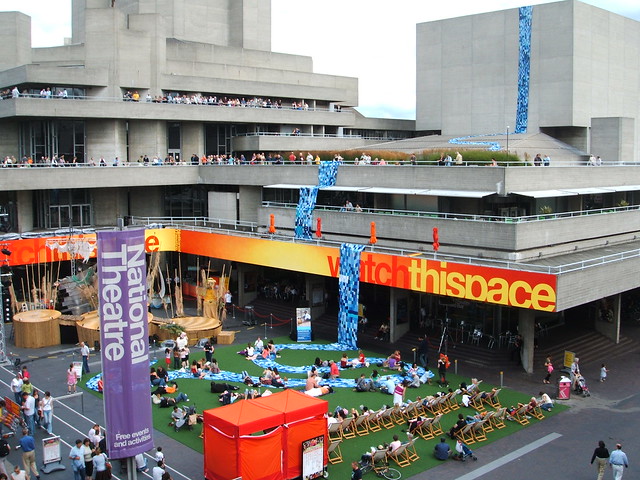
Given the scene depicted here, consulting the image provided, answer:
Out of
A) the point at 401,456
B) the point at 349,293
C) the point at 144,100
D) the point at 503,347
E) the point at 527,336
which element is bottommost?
the point at 401,456

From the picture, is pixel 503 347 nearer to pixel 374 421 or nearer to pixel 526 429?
pixel 526 429

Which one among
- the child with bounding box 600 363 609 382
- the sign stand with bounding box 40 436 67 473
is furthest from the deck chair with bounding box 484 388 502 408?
the sign stand with bounding box 40 436 67 473

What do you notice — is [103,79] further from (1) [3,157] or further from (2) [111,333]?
(2) [111,333]

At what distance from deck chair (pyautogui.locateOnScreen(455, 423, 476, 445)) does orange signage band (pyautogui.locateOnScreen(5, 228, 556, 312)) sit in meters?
7.55

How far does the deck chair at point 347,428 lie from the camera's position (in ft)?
84.4

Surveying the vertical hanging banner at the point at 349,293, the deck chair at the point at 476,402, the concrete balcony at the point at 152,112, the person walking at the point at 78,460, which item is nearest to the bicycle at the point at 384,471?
the deck chair at the point at 476,402

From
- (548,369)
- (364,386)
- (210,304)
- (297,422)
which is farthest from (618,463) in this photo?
(210,304)

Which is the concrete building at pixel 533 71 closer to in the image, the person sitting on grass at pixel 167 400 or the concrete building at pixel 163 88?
the concrete building at pixel 163 88

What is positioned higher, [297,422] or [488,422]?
[297,422]

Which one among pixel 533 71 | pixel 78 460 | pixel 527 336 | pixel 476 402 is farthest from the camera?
pixel 533 71

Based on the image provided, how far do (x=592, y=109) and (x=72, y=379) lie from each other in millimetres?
46264

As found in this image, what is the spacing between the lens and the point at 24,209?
50531mm

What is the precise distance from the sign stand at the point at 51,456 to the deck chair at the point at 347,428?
9.05 m

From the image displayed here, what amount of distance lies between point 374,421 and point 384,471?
3687mm
